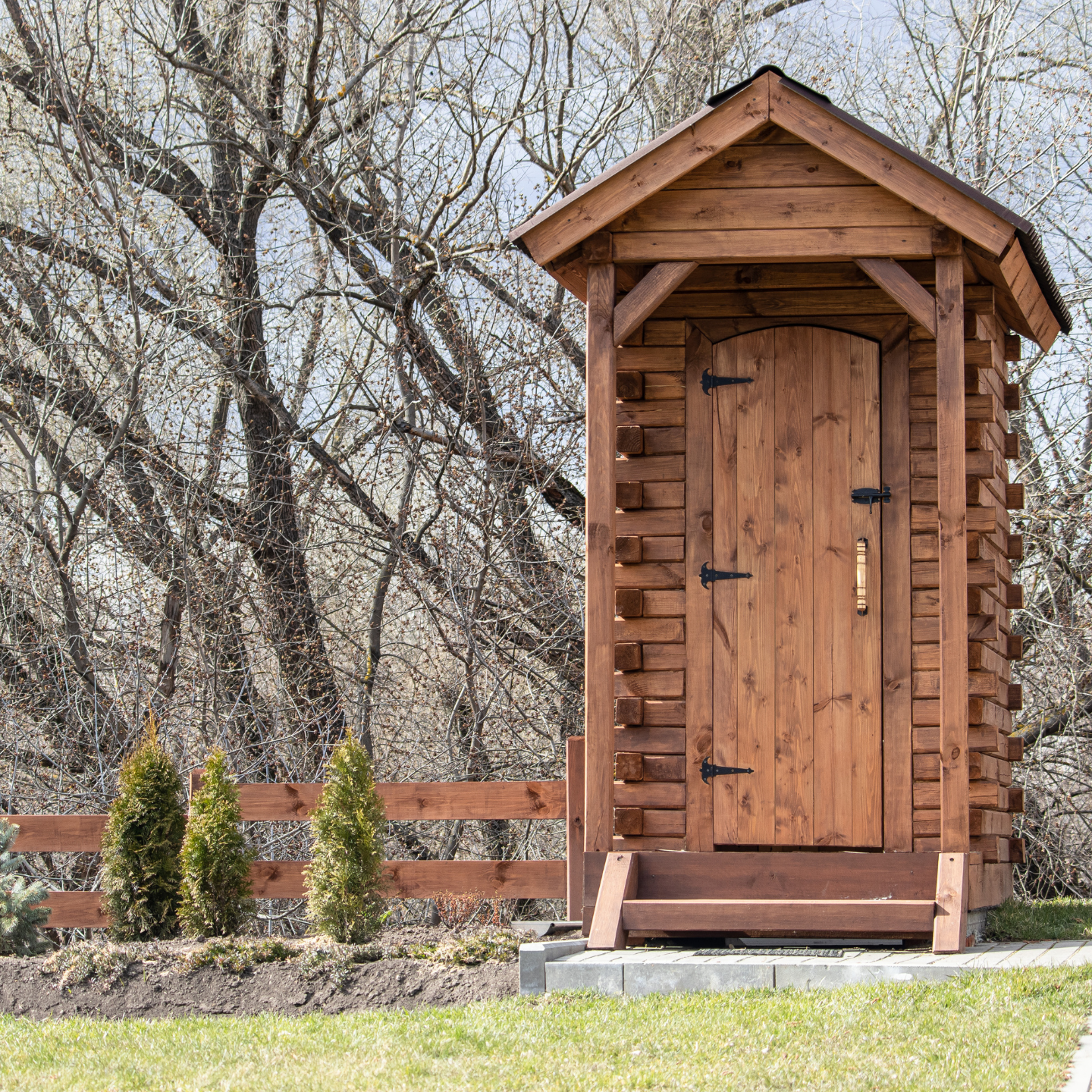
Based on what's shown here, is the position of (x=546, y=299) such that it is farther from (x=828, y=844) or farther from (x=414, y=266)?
(x=828, y=844)

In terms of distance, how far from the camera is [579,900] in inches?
287

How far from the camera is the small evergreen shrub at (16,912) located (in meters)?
7.26

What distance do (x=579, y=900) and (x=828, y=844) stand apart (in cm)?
160

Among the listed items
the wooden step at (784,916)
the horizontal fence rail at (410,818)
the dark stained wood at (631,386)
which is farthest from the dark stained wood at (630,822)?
the dark stained wood at (631,386)

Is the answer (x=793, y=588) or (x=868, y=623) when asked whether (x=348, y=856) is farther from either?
(x=868, y=623)

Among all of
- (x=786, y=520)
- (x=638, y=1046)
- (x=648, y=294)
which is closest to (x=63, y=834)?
(x=786, y=520)

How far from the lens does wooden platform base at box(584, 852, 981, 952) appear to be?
5.65 meters

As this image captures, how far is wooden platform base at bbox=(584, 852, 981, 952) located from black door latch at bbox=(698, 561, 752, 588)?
53.9 inches

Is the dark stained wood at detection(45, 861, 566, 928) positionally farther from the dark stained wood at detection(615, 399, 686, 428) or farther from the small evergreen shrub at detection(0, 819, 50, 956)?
the dark stained wood at detection(615, 399, 686, 428)

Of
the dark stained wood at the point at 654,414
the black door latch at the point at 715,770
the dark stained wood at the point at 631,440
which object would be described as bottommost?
the black door latch at the point at 715,770

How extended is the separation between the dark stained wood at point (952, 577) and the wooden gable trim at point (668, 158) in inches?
50.1

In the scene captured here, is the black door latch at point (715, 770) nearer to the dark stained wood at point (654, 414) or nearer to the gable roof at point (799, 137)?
the dark stained wood at point (654, 414)

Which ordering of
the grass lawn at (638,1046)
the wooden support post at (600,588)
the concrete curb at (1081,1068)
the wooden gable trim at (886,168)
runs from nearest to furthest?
the concrete curb at (1081,1068)
the grass lawn at (638,1046)
the wooden gable trim at (886,168)
the wooden support post at (600,588)

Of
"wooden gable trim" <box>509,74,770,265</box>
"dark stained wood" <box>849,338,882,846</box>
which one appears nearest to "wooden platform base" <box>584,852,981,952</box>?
"dark stained wood" <box>849,338,882,846</box>
